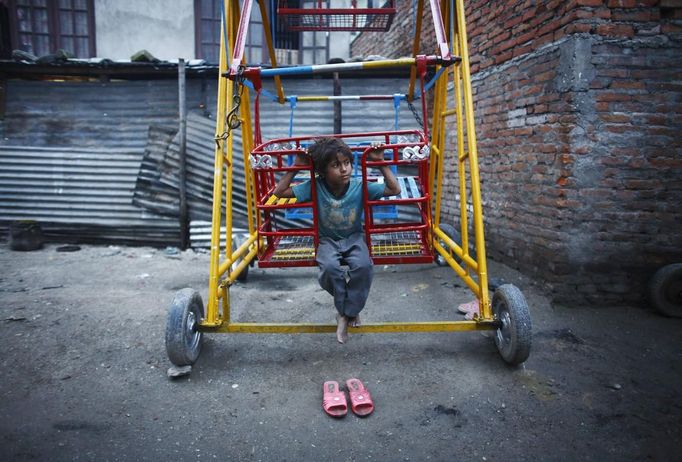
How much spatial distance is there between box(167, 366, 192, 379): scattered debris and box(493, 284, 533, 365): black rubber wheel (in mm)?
2008

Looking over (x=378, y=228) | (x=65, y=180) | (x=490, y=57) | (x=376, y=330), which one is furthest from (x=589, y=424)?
(x=65, y=180)

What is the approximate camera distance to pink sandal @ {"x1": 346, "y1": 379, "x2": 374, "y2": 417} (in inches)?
85.7

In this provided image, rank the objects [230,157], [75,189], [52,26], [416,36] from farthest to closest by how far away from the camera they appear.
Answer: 1. [52,26]
2. [75,189]
3. [416,36]
4. [230,157]

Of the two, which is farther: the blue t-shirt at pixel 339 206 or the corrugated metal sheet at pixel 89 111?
the corrugated metal sheet at pixel 89 111

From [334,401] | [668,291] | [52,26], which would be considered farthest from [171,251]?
[52,26]

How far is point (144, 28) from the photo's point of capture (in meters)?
9.81

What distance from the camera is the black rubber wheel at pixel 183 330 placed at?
2.44 m

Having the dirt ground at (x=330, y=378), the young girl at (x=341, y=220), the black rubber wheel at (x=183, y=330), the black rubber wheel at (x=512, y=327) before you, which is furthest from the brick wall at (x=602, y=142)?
the black rubber wheel at (x=183, y=330)

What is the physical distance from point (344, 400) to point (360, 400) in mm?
88

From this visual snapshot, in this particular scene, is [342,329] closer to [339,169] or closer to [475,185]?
[339,169]

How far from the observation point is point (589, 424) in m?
2.10

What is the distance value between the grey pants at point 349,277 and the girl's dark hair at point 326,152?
0.57 m

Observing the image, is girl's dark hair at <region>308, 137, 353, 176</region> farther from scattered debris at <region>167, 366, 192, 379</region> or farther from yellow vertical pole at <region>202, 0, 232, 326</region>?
scattered debris at <region>167, 366, 192, 379</region>

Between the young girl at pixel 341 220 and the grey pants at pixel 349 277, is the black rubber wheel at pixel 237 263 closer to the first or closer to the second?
the young girl at pixel 341 220
